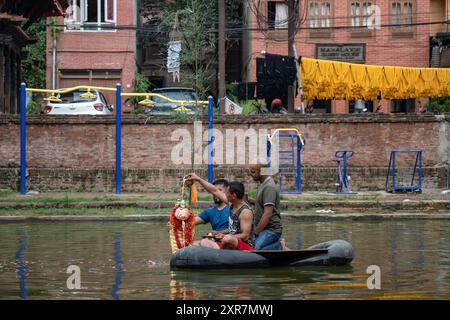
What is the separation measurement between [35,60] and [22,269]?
112 ft

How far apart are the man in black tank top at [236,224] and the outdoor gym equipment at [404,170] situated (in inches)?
595

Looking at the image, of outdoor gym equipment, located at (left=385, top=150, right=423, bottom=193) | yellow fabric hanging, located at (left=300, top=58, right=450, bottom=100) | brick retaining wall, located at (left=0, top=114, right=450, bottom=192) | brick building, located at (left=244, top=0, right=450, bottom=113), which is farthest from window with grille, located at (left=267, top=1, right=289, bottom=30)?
outdoor gym equipment, located at (left=385, top=150, right=423, bottom=193)

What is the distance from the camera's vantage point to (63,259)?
1681cm

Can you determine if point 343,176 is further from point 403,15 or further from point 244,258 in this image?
point 403,15

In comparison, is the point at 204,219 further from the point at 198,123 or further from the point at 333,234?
the point at 198,123

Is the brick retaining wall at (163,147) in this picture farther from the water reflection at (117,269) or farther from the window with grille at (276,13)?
the window with grille at (276,13)

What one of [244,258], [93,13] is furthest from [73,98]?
[244,258]

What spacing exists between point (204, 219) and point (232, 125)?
593 inches

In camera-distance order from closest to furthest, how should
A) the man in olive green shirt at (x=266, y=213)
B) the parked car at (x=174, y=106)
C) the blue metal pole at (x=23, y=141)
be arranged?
the man in olive green shirt at (x=266, y=213), the blue metal pole at (x=23, y=141), the parked car at (x=174, y=106)

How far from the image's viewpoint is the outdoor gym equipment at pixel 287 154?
28906mm

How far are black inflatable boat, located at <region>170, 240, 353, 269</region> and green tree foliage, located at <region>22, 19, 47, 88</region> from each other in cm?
3429

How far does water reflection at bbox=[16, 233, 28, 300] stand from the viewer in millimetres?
13000

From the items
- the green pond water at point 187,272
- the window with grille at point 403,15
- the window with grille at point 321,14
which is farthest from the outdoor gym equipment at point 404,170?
the window with grille at point 403,15
